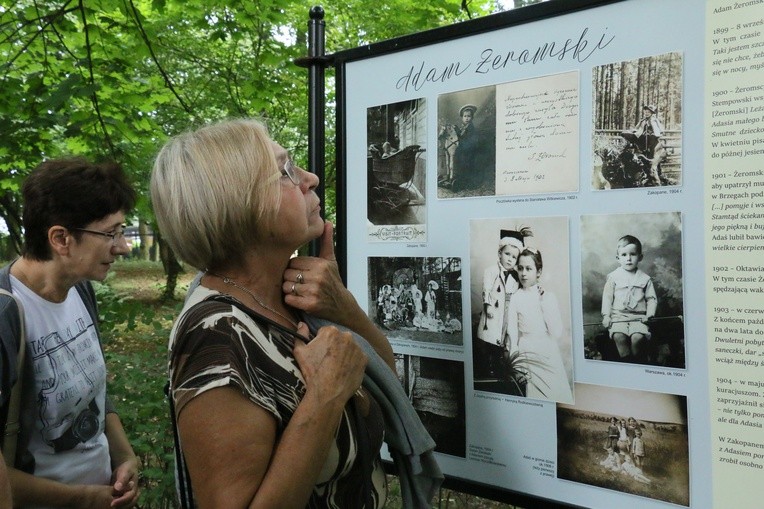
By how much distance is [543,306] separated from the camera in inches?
67.2

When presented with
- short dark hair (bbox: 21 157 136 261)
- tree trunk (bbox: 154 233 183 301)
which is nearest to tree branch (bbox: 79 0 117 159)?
short dark hair (bbox: 21 157 136 261)

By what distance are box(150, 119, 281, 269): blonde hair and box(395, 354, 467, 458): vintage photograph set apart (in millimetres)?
652

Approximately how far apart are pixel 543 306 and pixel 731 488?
0.56m

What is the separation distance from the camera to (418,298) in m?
2.00

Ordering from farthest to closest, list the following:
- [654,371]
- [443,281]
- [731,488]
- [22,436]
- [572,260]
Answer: [22,436]
[443,281]
[572,260]
[654,371]
[731,488]

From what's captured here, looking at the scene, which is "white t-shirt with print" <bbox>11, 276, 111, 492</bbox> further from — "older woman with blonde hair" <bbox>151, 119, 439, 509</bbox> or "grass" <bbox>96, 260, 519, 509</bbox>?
"grass" <bbox>96, 260, 519, 509</bbox>

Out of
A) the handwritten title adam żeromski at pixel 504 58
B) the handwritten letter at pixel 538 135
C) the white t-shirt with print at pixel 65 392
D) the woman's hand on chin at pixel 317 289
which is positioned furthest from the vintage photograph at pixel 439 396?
the white t-shirt with print at pixel 65 392

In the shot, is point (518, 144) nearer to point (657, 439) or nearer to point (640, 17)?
point (640, 17)

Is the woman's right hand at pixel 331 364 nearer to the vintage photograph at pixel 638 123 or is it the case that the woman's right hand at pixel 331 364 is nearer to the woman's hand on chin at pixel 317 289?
the woman's hand on chin at pixel 317 289

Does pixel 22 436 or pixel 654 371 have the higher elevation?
pixel 654 371

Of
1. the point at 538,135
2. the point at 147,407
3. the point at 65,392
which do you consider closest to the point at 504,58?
the point at 538,135

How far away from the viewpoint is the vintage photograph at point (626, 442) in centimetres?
150

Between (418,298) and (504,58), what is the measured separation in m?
0.71

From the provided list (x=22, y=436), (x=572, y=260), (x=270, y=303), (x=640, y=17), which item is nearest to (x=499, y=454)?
(x=572, y=260)
